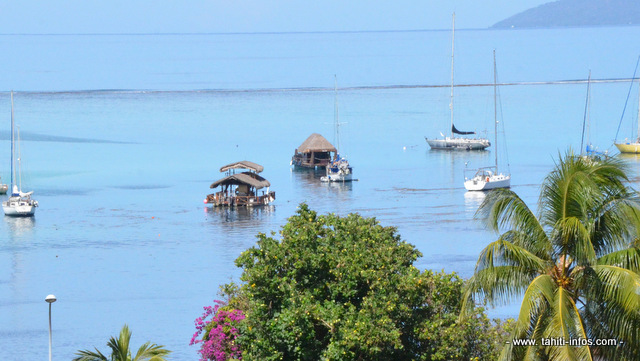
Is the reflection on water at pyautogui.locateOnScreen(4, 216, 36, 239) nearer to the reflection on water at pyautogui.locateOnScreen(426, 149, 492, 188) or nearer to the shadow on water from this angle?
the shadow on water

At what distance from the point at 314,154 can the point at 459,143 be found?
21.1 m

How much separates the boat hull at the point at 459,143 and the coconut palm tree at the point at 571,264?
8522 cm

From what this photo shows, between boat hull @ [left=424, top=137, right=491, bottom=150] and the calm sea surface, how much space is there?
154 centimetres

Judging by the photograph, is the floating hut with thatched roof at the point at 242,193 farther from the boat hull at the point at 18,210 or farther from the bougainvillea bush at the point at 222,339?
the bougainvillea bush at the point at 222,339

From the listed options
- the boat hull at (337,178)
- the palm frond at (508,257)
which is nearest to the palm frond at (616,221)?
the palm frond at (508,257)

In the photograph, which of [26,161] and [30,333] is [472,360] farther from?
[26,161]

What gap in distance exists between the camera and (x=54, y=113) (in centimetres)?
13788

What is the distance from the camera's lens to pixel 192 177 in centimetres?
8406

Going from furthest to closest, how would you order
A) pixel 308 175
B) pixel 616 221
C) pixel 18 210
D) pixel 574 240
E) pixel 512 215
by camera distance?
pixel 308 175 < pixel 18 210 < pixel 512 215 < pixel 616 221 < pixel 574 240

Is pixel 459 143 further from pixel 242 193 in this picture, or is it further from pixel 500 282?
pixel 500 282

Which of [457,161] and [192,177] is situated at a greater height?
[457,161]

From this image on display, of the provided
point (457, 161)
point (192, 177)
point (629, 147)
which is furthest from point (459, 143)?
point (192, 177)

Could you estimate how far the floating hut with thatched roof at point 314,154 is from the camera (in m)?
86.9

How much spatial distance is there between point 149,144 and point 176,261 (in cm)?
5804
